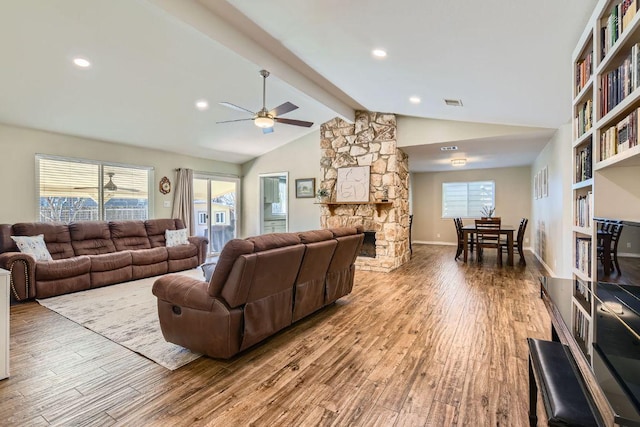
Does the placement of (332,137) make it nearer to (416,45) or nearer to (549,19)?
(416,45)

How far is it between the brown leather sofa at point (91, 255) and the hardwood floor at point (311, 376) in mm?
721

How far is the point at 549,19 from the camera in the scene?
2.15m

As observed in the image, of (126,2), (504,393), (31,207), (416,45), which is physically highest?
(126,2)

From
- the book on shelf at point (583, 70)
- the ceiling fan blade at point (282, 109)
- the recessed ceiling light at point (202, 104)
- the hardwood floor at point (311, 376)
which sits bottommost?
the hardwood floor at point (311, 376)

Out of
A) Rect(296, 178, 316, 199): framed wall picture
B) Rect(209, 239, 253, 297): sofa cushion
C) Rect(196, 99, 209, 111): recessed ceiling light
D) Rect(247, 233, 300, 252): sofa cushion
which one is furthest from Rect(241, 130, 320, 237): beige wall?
Rect(209, 239, 253, 297): sofa cushion

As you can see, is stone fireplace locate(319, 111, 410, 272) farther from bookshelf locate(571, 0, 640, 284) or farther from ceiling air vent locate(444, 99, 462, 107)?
bookshelf locate(571, 0, 640, 284)

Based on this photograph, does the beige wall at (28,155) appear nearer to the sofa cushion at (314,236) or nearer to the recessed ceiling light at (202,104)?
the recessed ceiling light at (202,104)

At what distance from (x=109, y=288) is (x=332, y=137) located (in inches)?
192

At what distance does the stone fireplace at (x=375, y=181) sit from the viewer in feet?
20.0

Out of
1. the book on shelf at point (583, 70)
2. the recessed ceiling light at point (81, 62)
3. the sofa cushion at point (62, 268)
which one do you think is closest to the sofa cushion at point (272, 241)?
the book on shelf at point (583, 70)

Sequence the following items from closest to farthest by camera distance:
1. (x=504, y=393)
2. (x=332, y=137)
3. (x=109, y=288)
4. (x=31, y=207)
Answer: (x=504, y=393) → (x=109, y=288) → (x=31, y=207) → (x=332, y=137)

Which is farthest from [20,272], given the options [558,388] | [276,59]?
[558,388]

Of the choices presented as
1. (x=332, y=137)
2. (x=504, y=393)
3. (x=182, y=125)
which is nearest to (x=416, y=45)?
(x=504, y=393)

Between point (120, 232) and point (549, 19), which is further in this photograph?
point (120, 232)
